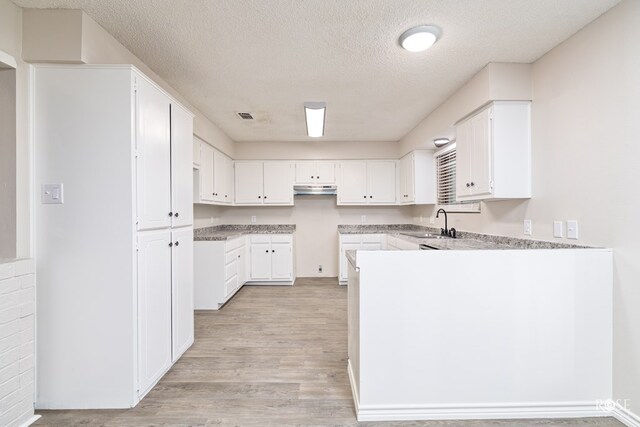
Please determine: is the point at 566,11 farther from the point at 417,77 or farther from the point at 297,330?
the point at 297,330

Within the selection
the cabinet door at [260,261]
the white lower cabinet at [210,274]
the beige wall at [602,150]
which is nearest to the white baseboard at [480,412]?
the beige wall at [602,150]

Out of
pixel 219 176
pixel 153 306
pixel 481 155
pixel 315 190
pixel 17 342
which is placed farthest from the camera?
pixel 315 190

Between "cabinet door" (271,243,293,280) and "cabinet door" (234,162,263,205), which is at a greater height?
"cabinet door" (234,162,263,205)

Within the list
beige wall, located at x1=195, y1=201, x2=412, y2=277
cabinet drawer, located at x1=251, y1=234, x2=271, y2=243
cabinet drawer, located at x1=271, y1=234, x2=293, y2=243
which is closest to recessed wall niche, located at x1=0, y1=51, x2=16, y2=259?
cabinet drawer, located at x1=251, y1=234, x2=271, y2=243

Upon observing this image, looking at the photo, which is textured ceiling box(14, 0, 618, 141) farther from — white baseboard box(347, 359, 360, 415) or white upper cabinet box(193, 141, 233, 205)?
white baseboard box(347, 359, 360, 415)

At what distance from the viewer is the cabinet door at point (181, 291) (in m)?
2.34

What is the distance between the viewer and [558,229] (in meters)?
2.11

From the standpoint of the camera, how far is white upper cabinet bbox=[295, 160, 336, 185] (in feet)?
16.8

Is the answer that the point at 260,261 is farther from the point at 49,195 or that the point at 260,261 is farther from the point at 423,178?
the point at 49,195

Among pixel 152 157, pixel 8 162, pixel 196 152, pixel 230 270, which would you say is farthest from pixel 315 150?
pixel 8 162

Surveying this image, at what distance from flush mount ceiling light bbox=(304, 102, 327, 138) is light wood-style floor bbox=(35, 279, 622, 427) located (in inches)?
95.6

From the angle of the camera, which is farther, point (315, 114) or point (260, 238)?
point (260, 238)

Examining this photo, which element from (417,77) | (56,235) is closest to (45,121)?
(56,235)

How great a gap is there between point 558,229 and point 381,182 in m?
3.17
